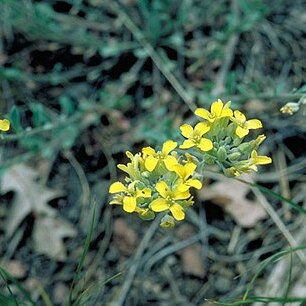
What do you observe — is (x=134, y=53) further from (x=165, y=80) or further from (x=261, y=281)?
(x=261, y=281)

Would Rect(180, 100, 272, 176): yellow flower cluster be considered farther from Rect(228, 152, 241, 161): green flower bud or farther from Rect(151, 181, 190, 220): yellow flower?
Rect(151, 181, 190, 220): yellow flower

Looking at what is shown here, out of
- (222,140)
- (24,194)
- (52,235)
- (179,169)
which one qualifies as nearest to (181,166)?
(179,169)

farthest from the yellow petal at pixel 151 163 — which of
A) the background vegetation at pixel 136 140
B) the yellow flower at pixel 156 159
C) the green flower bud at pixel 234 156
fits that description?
the background vegetation at pixel 136 140

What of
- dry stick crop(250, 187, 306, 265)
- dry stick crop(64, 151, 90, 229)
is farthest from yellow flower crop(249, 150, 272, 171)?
dry stick crop(64, 151, 90, 229)

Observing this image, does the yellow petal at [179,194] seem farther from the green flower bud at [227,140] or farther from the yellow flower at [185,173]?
the green flower bud at [227,140]

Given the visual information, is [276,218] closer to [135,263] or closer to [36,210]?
[135,263]

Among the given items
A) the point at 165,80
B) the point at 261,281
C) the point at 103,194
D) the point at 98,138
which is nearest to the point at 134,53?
the point at 165,80
